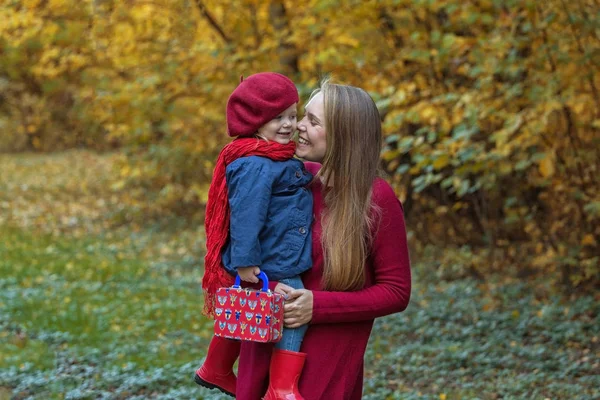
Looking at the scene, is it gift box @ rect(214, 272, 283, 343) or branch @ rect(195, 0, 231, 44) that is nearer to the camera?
gift box @ rect(214, 272, 283, 343)

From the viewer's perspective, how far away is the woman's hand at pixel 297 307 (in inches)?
103

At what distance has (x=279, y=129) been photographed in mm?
2803

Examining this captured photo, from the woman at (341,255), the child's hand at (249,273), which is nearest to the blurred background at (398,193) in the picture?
the woman at (341,255)

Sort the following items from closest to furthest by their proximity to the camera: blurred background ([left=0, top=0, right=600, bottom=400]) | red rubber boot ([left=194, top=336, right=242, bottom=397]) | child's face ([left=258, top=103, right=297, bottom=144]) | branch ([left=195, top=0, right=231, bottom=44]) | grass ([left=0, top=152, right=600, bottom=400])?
1. child's face ([left=258, top=103, right=297, bottom=144])
2. red rubber boot ([left=194, top=336, right=242, bottom=397])
3. grass ([left=0, top=152, right=600, bottom=400])
4. blurred background ([left=0, top=0, right=600, bottom=400])
5. branch ([left=195, top=0, right=231, bottom=44])

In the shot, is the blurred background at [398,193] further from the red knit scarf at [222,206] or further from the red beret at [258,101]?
the red knit scarf at [222,206]

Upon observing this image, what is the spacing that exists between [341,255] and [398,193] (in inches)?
241

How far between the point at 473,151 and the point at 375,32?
2760 millimetres

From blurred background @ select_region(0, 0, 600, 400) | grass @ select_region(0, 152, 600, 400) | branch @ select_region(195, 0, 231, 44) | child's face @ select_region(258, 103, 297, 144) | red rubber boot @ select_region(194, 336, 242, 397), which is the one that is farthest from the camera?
branch @ select_region(195, 0, 231, 44)

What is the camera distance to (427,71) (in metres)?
8.89

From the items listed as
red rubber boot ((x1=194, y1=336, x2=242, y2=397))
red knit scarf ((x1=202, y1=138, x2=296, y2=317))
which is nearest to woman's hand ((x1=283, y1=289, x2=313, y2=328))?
red knit scarf ((x1=202, y1=138, x2=296, y2=317))

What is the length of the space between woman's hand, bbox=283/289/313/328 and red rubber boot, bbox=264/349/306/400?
0.33 ft

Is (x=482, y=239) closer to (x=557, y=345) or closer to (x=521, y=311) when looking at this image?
(x=521, y=311)

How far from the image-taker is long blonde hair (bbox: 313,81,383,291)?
2.67 m

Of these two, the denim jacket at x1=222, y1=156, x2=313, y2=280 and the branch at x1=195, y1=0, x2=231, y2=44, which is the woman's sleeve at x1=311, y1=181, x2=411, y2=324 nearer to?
the denim jacket at x1=222, y1=156, x2=313, y2=280
